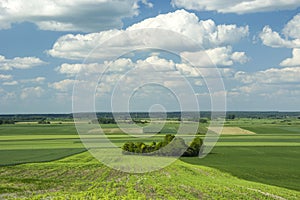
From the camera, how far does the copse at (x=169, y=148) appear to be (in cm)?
8319

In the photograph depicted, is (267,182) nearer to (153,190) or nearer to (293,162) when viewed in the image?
(153,190)

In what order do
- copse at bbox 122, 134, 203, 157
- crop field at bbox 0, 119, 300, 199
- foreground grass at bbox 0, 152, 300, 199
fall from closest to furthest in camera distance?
1. foreground grass at bbox 0, 152, 300, 199
2. crop field at bbox 0, 119, 300, 199
3. copse at bbox 122, 134, 203, 157

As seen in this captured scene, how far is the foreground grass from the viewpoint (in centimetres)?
3497

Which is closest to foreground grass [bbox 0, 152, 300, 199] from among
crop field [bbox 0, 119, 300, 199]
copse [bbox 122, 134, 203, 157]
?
crop field [bbox 0, 119, 300, 199]

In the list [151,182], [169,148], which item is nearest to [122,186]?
[151,182]

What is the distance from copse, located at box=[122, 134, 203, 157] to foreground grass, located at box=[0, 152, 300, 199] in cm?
2812

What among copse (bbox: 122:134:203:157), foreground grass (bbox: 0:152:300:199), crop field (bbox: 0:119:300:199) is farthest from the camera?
copse (bbox: 122:134:203:157)

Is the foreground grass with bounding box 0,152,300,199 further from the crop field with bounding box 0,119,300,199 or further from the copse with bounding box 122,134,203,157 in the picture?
the copse with bounding box 122,134,203,157

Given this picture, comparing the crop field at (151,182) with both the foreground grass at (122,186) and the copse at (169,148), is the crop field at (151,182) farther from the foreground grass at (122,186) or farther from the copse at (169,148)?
the copse at (169,148)

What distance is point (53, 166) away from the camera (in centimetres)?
5909

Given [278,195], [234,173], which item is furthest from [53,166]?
[278,195]

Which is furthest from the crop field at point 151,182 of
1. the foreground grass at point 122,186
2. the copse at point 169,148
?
the copse at point 169,148

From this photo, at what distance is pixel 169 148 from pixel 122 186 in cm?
4250

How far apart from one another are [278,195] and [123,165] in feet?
94.9
